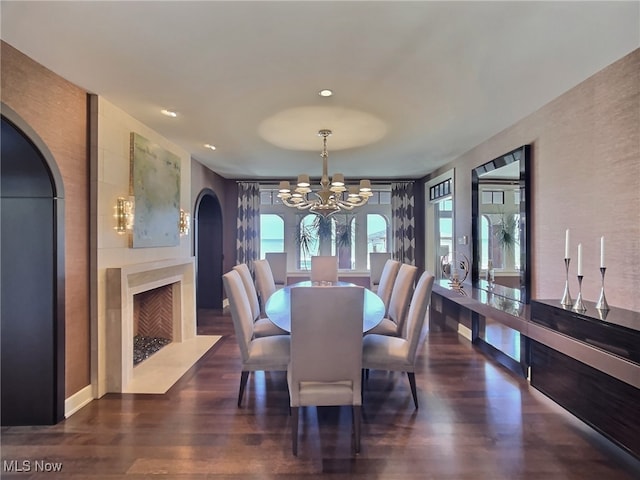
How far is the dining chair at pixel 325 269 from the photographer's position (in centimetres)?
496

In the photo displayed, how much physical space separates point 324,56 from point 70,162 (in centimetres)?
211

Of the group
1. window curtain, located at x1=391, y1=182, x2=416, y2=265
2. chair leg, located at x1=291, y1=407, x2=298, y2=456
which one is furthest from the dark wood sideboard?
window curtain, located at x1=391, y1=182, x2=416, y2=265

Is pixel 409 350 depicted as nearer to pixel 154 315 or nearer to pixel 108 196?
pixel 108 196

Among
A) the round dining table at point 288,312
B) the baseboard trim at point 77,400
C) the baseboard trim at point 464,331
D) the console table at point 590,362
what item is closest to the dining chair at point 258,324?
the round dining table at point 288,312

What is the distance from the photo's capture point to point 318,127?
3631 mm

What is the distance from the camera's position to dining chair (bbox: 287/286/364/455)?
6.96 ft

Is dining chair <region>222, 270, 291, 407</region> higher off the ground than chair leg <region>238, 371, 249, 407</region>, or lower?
higher

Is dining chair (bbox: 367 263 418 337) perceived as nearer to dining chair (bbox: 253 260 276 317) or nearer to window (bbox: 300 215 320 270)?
dining chair (bbox: 253 260 276 317)

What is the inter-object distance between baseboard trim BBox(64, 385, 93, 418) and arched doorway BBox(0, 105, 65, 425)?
12 cm

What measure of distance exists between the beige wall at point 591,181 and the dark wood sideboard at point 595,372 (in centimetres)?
34

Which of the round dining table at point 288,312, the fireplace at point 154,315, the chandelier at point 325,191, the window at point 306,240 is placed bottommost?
the fireplace at point 154,315

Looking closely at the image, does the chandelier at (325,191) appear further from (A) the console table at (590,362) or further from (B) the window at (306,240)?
(B) the window at (306,240)

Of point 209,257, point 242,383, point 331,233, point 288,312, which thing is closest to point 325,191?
point 288,312

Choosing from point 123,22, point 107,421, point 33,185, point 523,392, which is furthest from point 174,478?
point 523,392
